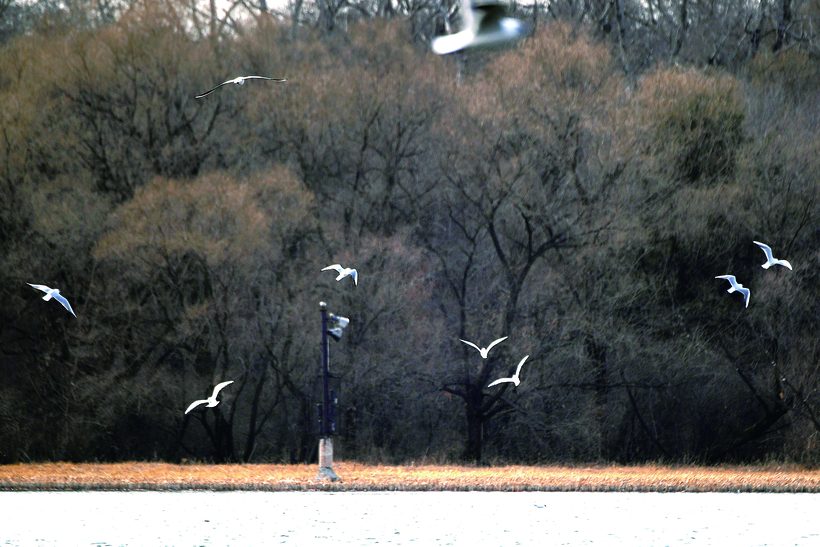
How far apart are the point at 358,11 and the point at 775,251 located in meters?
16.3

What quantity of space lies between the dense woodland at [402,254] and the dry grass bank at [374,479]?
20.9 feet

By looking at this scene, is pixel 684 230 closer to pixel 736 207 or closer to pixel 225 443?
pixel 736 207

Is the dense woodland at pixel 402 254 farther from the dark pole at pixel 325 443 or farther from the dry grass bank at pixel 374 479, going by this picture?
the dark pole at pixel 325 443

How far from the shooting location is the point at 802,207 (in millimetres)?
36188

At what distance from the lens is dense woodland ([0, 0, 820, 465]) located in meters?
35.1

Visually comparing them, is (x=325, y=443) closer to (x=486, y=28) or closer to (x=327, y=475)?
(x=327, y=475)

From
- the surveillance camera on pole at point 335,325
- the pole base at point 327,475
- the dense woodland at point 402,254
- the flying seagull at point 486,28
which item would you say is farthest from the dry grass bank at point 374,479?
the flying seagull at point 486,28
